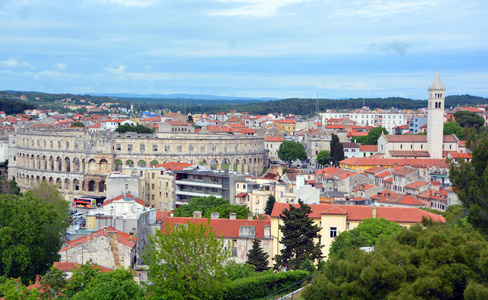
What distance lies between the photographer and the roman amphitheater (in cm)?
9306

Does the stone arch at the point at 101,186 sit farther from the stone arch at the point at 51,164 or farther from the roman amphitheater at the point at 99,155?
the stone arch at the point at 51,164

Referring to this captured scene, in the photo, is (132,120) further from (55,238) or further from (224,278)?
(224,278)

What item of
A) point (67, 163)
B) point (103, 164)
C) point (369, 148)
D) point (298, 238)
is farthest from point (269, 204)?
point (369, 148)

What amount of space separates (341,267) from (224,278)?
24.8 ft

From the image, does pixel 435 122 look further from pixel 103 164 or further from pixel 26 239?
pixel 26 239

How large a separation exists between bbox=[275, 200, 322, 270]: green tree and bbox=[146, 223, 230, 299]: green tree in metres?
10.3

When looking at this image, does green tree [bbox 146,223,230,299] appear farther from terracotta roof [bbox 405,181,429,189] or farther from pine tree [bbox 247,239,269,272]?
terracotta roof [bbox 405,181,429,189]

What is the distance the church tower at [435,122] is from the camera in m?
95.6

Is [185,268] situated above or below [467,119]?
below

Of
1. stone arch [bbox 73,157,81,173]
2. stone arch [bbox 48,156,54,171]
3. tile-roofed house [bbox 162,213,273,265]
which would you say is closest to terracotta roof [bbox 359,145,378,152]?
stone arch [bbox 73,157,81,173]

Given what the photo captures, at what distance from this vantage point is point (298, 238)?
40.1 metres

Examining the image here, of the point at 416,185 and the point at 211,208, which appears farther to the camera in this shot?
the point at 416,185

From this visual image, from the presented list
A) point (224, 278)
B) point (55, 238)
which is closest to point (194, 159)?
point (55, 238)

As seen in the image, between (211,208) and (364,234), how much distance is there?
17521 millimetres
